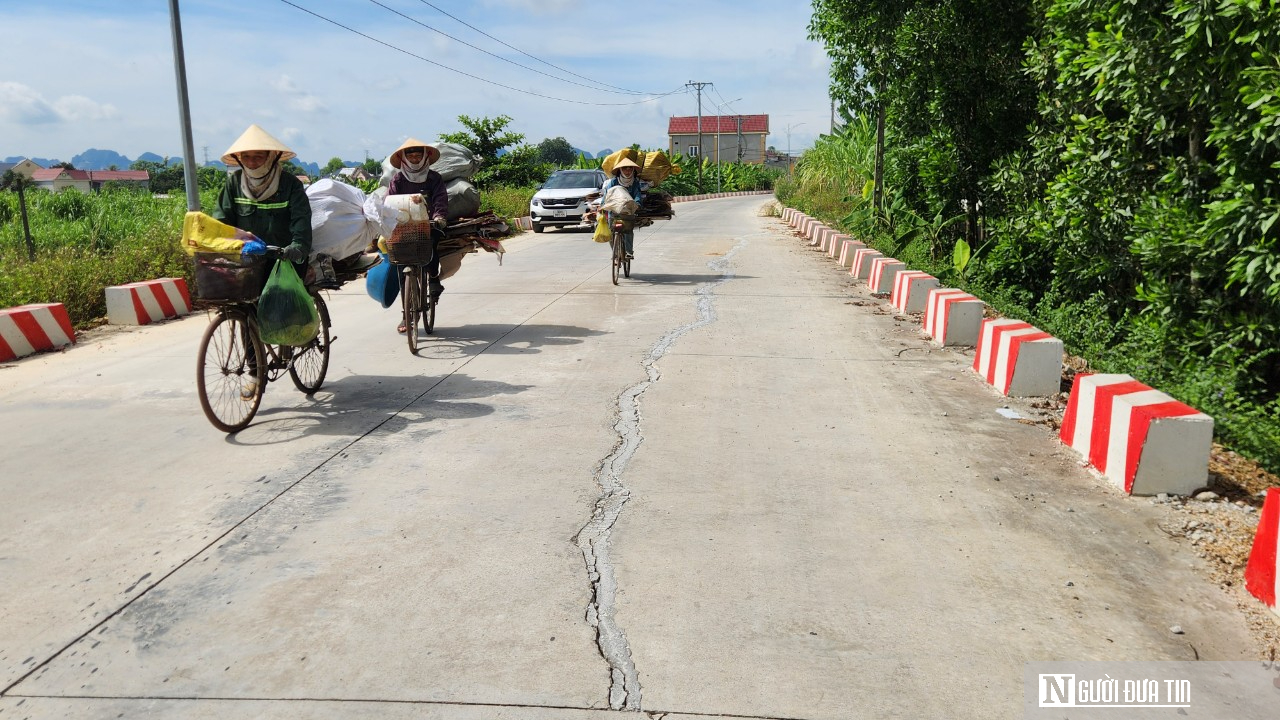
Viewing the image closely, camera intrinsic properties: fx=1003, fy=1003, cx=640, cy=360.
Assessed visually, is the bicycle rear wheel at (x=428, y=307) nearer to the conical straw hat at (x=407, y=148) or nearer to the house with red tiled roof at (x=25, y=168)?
the conical straw hat at (x=407, y=148)

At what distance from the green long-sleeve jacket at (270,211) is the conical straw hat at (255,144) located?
18 cm

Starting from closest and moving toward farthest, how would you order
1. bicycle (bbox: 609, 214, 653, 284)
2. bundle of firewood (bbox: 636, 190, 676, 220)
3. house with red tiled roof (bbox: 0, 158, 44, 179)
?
1. house with red tiled roof (bbox: 0, 158, 44, 179)
2. bicycle (bbox: 609, 214, 653, 284)
3. bundle of firewood (bbox: 636, 190, 676, 220)

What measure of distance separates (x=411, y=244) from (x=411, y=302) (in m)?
0.58

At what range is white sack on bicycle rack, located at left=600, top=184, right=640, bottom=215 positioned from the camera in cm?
1450

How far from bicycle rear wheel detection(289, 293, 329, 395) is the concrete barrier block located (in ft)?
36.8

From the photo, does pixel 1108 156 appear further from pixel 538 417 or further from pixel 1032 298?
pixel 538 417

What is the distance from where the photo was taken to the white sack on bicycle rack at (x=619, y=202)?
47.6 ft

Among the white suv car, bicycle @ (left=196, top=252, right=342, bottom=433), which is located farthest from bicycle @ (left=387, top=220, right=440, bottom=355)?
the white suv car

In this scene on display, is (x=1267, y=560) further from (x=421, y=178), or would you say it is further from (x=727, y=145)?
(x=727, y=145)

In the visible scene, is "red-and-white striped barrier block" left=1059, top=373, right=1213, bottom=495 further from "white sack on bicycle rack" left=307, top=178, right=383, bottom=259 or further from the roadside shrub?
the roadside shrub

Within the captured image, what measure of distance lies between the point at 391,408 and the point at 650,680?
167 inches

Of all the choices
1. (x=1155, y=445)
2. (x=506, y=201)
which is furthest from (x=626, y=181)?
(x=506, y=201)

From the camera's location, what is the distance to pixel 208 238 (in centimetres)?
624

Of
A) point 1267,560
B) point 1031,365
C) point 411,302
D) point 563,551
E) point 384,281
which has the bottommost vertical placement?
point 563,551
